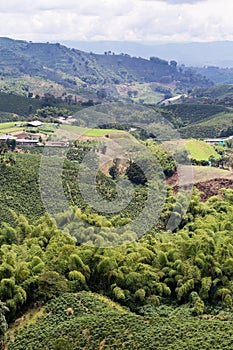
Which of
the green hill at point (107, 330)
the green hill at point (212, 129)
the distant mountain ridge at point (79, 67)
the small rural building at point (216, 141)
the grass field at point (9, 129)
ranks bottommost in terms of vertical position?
the green hill at point (107, 330)

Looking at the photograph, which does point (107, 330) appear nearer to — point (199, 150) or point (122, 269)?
point (122, 269)

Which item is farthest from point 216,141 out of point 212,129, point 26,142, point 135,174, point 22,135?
point 135,174

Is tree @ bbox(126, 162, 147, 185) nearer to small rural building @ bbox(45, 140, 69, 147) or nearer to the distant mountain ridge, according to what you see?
small rural building @ bbox(45, 140, 69, 147)

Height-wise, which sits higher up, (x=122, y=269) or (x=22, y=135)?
(x=22, y=135)

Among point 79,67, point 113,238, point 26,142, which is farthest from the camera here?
point 79,67

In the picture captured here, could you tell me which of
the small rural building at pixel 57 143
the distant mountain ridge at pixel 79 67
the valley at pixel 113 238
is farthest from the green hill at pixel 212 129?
the distant mountain ridge at pixel 79 67

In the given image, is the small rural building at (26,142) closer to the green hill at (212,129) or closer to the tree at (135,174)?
the tree at (135,174)

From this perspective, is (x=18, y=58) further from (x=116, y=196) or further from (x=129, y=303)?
(x=129, y=303)

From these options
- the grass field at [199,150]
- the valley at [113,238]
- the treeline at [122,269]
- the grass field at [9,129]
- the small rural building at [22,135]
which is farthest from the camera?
the grass field at [9,129]

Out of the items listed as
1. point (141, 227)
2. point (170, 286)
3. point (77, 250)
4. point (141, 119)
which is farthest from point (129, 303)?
point (141, 119)

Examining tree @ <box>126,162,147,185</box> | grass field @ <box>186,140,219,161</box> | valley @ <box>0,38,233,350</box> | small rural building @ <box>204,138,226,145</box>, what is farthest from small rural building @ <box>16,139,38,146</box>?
small rural building @ <box>204,138,226,145</box>
